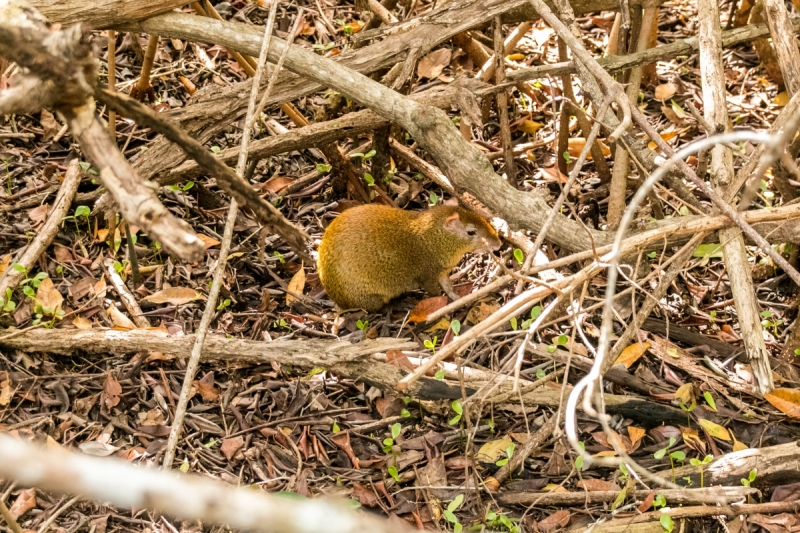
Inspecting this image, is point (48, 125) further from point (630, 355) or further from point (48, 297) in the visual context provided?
point (630, 355)

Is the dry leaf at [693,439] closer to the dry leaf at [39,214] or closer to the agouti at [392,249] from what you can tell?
the agouti at [392,249]

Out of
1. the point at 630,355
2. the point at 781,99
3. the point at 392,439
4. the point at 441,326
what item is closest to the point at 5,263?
the point at 392,439

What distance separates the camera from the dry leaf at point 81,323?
162 inches

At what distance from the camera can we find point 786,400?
Answer: 3732 mm

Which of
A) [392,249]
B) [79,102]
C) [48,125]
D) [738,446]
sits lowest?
[738,446]

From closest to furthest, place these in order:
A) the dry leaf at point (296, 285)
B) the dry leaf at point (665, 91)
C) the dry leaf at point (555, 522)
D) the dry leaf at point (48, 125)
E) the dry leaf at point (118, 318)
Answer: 1. the dry leaf at point (555, 522)
2. the dry leaf at point (118, 318)
3. the dry leaf at point (296, 285)
4. the dry leaf at point (48, 125)
5. the dry leaf at point (665, 91)

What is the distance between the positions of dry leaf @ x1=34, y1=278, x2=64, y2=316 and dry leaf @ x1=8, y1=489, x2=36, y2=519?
106cm

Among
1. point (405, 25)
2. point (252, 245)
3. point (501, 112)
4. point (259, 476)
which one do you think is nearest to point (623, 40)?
point (501, 112)

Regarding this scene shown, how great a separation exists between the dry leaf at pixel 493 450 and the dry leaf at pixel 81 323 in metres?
2.15

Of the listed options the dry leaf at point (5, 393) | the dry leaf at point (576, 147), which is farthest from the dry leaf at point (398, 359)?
the dry leaf at point (576, 147)

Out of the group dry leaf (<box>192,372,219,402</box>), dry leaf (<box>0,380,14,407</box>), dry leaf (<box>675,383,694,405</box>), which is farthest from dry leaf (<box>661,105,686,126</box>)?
dry leaf (<box>0,380,14,407</box>)

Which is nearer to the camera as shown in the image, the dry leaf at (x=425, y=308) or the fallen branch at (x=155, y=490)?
the fallen branch at (x=155, y=490)

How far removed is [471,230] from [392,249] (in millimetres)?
513

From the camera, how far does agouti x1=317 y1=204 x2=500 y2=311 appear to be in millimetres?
4559
